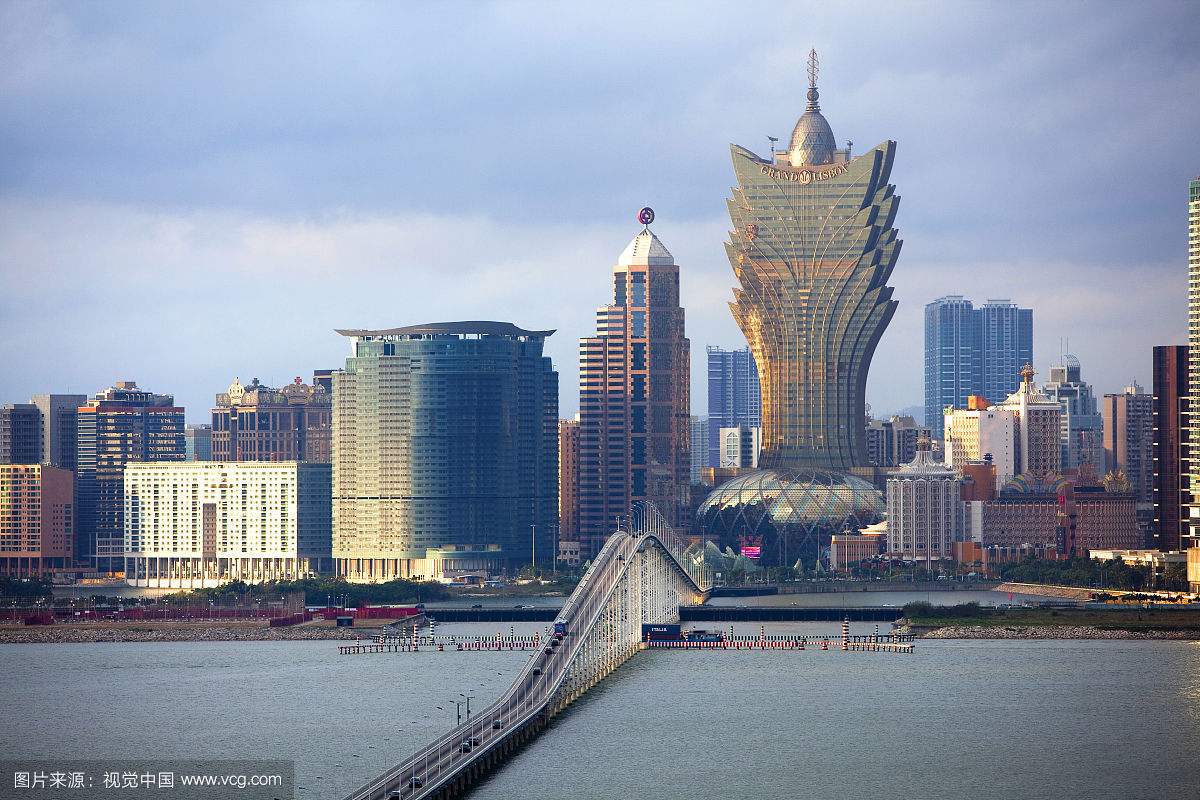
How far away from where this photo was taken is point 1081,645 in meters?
180

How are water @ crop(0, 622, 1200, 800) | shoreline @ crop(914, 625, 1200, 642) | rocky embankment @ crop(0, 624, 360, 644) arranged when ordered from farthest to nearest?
rocky embankment @ crop(0, 624, 360, 644), shoreline @ crop(914, 625, 1200, 642), water @ crop(0, 622, 1200, 800)

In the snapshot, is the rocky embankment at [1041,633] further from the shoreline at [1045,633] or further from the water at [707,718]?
the water at [707,718]

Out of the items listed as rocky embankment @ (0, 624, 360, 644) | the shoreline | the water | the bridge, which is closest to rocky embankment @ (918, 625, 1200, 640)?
the shoreline

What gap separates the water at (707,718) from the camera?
110 metres

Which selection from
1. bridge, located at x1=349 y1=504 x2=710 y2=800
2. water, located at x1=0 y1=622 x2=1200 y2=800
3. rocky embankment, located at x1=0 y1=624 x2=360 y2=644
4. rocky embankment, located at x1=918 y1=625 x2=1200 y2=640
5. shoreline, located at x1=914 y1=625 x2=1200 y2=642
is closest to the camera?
bridge, located at x1=349 y1=504 x2=710 y2=800

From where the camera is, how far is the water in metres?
110

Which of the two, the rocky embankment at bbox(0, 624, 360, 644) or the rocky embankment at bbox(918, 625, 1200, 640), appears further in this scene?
the rocky embankment at bbox(0, 624, 360, 644)

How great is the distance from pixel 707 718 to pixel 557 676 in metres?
10.5

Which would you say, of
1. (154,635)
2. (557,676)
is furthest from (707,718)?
(154,635)

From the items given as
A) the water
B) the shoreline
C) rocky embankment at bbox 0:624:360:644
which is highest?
the shoreline

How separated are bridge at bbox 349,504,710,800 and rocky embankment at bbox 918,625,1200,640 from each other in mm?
24874

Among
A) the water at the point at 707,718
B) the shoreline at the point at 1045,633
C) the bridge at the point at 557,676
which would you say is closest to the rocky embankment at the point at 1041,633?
the shoreline at the point at 1045,633

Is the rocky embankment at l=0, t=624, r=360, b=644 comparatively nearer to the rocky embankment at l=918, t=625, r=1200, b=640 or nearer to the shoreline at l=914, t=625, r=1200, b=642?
the rocky embankment at l=918, t=625, r=1200, b=640

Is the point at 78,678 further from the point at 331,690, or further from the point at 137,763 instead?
the point at 137,763
